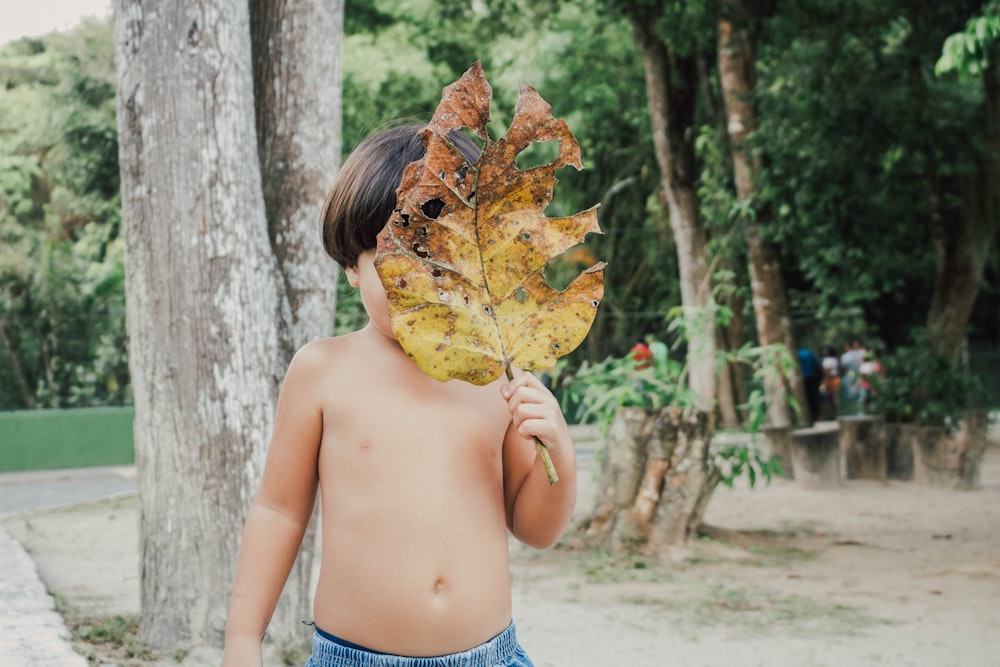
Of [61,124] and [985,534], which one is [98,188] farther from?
[985,534]

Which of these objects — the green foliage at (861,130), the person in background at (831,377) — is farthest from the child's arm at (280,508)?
the person in background at (831,377)

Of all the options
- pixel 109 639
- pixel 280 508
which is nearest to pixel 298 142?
pixel 109 639

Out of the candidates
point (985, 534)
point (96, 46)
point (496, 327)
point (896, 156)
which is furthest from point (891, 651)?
point (96, 46)

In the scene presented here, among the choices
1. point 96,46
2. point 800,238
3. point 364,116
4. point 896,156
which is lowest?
point 800,238

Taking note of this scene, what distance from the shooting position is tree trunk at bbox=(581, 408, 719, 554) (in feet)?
24.1

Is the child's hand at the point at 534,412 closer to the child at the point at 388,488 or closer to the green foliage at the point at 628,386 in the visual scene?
the child at the point at 388,488

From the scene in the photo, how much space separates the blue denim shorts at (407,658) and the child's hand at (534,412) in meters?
0.34

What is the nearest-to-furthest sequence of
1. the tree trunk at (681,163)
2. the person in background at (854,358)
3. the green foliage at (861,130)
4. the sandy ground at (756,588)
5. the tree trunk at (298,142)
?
the tree trunk at (298,142), the sandy ground at (756,588), the green foliage at (861,130), the tree trunk at (681,163), the person in background at (854,358)

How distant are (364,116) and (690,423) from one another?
38.9 ft

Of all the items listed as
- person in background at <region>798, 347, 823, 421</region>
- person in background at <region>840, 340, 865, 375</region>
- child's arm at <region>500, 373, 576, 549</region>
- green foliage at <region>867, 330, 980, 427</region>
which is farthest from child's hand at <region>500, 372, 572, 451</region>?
person in background at <region>840, 340, 865, 375</region>

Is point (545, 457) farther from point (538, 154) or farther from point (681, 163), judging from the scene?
point (538, 154)

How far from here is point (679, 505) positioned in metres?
7.42

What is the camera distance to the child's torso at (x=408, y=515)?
1.69 m

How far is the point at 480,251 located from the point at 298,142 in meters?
2.91
